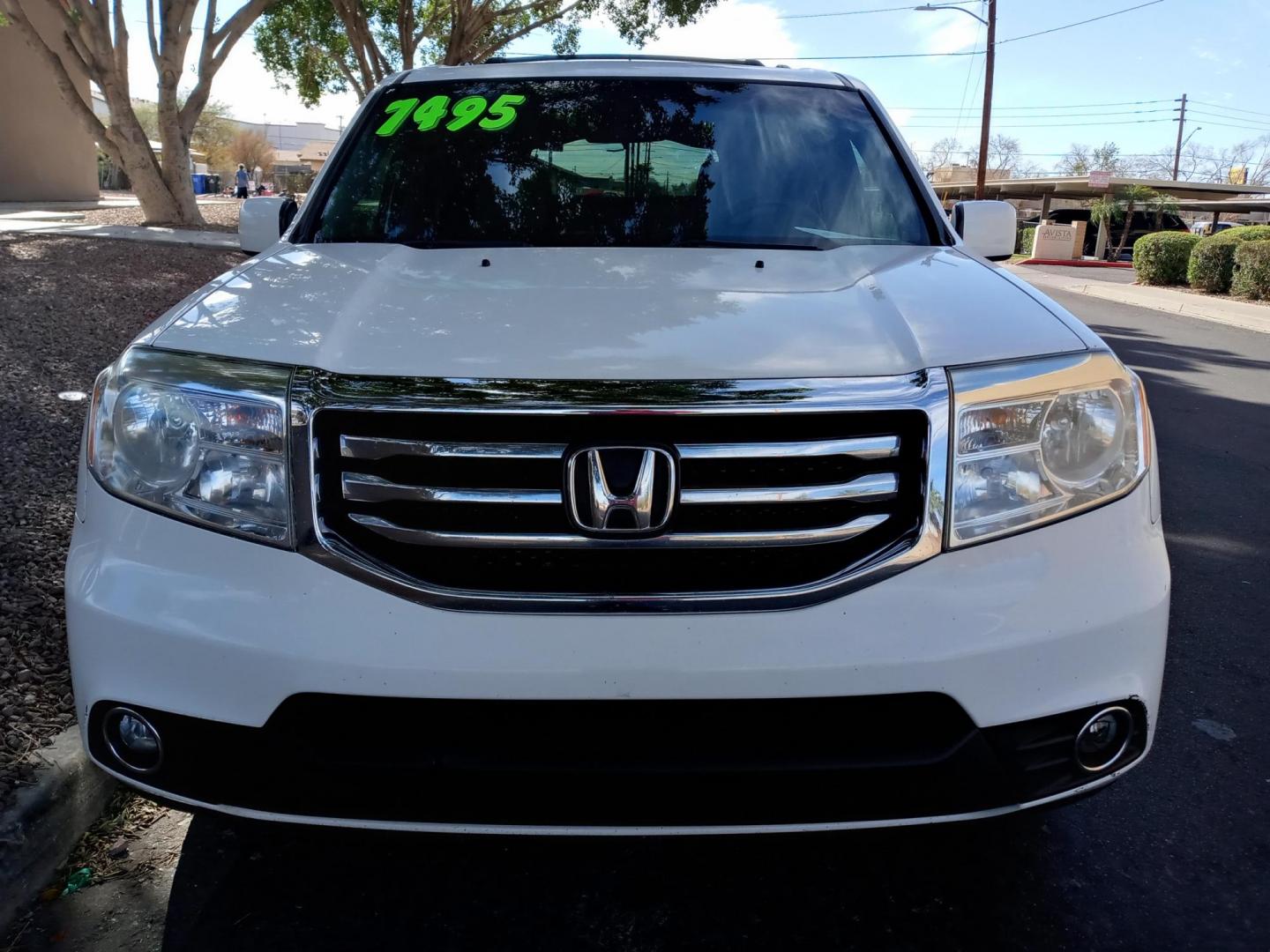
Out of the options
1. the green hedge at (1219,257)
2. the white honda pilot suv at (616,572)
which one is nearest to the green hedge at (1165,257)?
the green hedge at (1219,257)

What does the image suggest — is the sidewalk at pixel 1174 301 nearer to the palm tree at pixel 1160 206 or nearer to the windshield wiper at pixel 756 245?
the windshield wiper at pixel 756 245

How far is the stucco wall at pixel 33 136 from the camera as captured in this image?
29719 millimetres

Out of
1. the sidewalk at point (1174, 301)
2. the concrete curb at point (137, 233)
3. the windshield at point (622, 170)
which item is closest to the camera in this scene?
the windshield at point (622, 170)

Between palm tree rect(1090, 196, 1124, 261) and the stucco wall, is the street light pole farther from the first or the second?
the stucco wall

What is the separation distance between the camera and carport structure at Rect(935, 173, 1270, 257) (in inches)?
1839

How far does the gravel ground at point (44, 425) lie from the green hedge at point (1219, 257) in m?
17.4

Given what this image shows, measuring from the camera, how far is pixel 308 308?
215cm

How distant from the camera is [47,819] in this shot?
237cm

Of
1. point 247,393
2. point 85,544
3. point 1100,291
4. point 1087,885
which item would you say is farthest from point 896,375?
point 1100,291

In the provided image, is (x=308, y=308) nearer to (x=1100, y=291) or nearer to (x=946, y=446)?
(x=946, y=446)

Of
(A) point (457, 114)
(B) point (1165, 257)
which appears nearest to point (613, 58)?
(A) point (457, 114)

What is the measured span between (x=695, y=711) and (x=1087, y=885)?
1204mm

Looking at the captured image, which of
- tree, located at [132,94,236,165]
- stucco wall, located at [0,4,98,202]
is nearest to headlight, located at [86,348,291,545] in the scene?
stucco wall, located at [0,4,98,202]

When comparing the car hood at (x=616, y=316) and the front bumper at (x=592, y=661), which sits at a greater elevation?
the car hood at (x=616, y=316)
